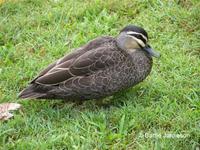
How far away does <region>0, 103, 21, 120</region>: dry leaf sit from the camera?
5.02 meters

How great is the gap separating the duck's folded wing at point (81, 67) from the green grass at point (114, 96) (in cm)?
31

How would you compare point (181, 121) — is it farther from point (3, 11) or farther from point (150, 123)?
point (3, 11)

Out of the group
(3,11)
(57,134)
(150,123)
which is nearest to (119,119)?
(150,123)

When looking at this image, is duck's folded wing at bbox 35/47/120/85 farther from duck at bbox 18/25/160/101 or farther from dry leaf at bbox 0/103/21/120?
dry leaf at bbox 0/103/21/120

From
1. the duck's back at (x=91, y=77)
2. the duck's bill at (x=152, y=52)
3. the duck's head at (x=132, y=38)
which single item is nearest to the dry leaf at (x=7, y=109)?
the duck's back at (x=91, y=77)

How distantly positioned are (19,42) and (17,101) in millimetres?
1487

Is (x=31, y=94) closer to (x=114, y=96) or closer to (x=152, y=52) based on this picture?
(x=114, y=96)

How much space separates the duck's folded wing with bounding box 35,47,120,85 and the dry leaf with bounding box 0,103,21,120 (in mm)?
353

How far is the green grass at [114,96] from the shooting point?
4.57 meters

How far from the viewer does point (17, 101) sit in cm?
535

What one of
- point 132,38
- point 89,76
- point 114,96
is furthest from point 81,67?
point 132,38

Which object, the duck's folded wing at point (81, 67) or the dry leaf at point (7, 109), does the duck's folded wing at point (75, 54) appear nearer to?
the duck's folded wing at point (81, 67)

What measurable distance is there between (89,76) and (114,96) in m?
0.43

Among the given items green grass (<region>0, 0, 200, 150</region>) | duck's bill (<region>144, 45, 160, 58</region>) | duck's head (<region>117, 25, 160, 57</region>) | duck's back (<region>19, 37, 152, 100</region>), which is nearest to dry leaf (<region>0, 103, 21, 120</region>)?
green grass (<region>0, 0, 200, 150</region>)
